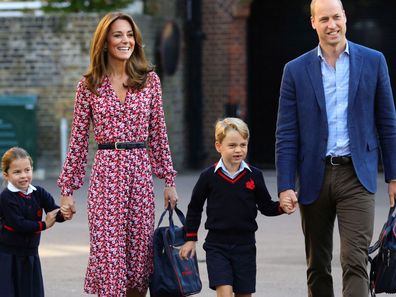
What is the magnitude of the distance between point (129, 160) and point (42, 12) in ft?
40.3

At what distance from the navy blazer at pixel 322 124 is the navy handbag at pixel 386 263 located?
24 centimetres

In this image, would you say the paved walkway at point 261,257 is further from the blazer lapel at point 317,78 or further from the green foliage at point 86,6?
the green foliage at point 86,6

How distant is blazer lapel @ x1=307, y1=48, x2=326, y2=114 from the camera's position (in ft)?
21.4

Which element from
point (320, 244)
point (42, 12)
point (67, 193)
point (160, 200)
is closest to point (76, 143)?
point (67, 193)

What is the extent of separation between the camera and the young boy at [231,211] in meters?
6.62

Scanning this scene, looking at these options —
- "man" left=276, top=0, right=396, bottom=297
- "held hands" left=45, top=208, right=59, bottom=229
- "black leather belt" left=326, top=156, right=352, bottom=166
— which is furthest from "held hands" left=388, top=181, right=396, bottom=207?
"held hands" left=45, top=208, right=59, bottom=229

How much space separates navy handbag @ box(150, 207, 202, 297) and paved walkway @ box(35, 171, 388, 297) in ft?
5.94

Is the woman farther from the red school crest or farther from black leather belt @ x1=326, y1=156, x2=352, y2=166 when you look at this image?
black leather belt @ x1=326, y1=156, x2=352, y2=166

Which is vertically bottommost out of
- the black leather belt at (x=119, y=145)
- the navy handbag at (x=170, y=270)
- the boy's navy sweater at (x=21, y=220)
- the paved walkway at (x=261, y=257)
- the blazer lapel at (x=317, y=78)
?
the paved walkway at (x=261, y=257)

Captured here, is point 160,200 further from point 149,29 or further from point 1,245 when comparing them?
point 1,245

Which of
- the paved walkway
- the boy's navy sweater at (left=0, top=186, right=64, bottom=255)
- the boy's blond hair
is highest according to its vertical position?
the boy's blond hair

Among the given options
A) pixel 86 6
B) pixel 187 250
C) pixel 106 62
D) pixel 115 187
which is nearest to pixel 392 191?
pixel 187 250

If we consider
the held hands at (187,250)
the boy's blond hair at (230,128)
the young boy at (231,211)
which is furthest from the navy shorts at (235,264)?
the boy's blond hair at (230,128)

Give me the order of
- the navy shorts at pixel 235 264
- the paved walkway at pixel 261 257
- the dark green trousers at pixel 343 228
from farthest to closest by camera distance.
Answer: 1. the paved walkway at pixel 261 257
2. the navy shorts at pixel 235 264
3. the dark green trousers at pixel 343 228
